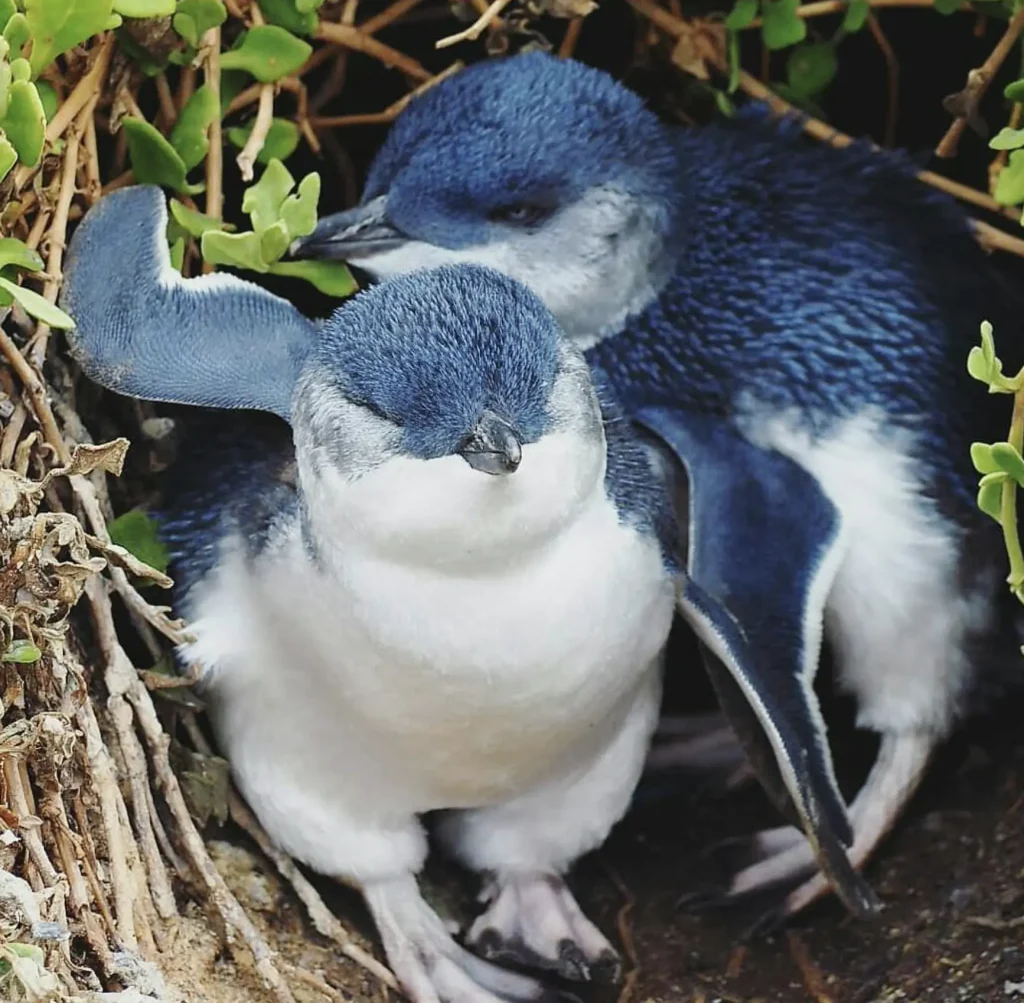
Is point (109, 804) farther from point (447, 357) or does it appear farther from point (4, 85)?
point (4, 85)

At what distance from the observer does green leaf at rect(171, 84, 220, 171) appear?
162cm

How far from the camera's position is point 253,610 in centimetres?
159

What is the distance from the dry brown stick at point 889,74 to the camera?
1933 millimetres

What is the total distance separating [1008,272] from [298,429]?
86cm

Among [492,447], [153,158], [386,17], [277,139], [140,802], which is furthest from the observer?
[386,17]

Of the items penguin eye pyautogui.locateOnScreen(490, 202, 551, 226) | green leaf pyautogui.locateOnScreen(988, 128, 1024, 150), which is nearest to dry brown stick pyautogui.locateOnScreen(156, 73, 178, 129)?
penguin eye pyautogui.locateOnScreen(490, 202, 551, 226)

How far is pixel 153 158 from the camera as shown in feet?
5.35

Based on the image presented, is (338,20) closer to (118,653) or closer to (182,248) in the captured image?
(182,248)

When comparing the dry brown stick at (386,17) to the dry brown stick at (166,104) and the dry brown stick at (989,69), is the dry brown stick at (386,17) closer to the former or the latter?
the dry brown stick at (166,104)

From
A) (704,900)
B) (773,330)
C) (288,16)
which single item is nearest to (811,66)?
(773,330)

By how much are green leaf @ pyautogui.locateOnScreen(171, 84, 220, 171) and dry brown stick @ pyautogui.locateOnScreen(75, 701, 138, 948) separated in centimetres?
53

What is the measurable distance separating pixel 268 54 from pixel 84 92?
0.18m

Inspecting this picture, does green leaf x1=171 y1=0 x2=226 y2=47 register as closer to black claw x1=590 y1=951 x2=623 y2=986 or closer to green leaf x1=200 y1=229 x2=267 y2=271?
green leaf x1=200 y1=229 x2=267 y2=271

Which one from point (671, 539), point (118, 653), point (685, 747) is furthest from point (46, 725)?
point (685, 747)
